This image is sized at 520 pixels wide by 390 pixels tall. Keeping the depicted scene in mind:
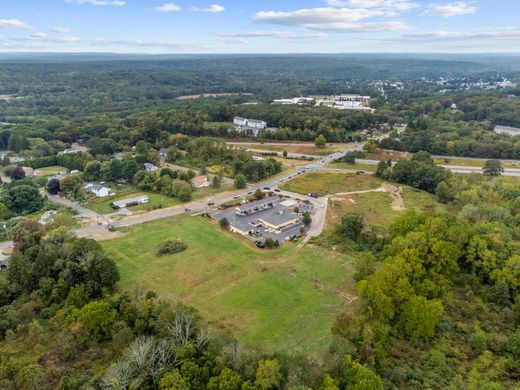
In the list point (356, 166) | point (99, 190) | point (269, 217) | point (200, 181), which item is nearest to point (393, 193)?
point (356, 166)

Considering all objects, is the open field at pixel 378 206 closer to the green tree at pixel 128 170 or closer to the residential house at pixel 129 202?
the residential house at pixel 129 202

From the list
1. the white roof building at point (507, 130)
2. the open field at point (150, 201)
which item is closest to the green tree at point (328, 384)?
the open field at point (150, 201)

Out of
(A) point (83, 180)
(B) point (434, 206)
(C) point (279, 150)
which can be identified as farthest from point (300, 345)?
(C) point (279, 150)

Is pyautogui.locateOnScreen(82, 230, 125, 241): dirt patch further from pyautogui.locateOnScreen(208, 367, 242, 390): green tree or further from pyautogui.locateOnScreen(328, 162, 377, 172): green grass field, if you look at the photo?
pyautogui.locateOnScreen(328, 162, 377, 172): green grass field

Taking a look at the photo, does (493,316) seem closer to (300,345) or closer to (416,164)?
(300,345)

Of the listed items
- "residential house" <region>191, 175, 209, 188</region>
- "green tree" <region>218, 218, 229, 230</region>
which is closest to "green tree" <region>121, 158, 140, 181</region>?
"residential house" <region>191, 175, 209, 188</region>
